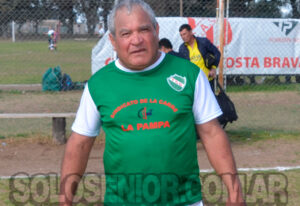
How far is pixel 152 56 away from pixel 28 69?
63.8 ft

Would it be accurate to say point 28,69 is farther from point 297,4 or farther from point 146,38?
point 146,38

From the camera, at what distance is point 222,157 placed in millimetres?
2547

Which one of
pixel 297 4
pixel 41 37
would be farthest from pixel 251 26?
pixel 41 37

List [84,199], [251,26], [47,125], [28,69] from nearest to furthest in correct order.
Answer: [84,199] < [47,125] < [251,26] < [28,69]

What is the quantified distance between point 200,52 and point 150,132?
573 cm

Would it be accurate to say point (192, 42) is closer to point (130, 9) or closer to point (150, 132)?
point (130, 9)

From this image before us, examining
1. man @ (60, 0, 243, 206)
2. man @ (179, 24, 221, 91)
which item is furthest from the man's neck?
man @ (60, 0, 243, 206)

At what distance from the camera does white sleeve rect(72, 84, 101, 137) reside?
260 cm

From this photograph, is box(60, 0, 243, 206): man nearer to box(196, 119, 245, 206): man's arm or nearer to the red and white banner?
box(196, 119, 245, 206): man's arm

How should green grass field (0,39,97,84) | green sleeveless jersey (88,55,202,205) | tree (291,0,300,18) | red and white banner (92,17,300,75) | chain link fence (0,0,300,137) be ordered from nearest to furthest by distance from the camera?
green sleeveless jersey (88,55,202,205) → chain link fence (0,0,300,137) → green grass field (0,39,97,84) → red and white banner (92,17,300,75) → tree (291,0,300,18)

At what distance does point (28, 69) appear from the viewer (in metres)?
21.2

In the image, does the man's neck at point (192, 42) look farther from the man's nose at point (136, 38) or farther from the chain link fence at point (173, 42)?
the man's nose at point (136, 38)

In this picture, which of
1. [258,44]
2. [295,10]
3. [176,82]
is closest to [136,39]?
[176,82]

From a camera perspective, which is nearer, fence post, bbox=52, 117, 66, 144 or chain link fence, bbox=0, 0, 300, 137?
fence post, bbox=52, 117, 66, 144
